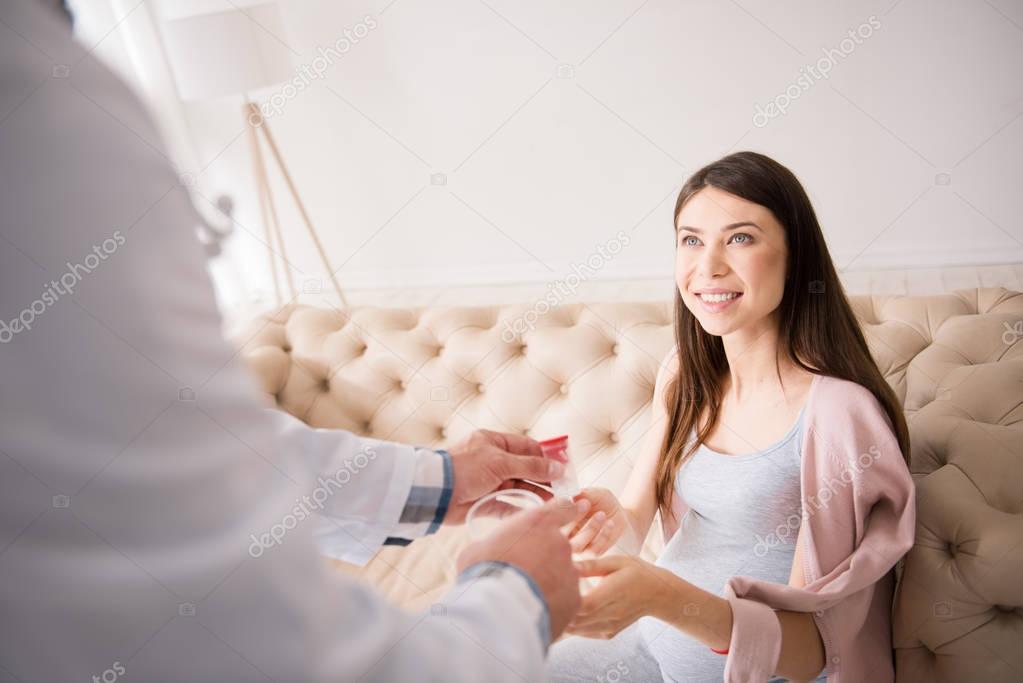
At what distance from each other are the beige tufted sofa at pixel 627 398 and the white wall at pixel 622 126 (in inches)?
15.5

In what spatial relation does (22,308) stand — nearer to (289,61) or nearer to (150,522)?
(150,522)

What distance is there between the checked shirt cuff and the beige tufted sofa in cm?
62

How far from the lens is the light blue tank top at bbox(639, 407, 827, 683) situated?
1095 mm

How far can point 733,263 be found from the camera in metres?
1.11

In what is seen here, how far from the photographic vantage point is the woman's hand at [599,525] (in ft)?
3.59

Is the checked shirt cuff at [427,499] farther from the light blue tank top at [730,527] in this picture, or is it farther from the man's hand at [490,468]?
the light blue tank top at [730,527]

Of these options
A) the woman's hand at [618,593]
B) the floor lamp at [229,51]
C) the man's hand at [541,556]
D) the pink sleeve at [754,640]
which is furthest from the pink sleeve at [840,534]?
the floor lamp at [229,51]

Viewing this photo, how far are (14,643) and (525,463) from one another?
2.17 ft

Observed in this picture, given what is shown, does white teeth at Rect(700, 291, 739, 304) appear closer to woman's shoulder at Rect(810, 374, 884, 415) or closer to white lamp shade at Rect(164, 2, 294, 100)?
woman's shoulder at Rect(810, 374, 884, 415)

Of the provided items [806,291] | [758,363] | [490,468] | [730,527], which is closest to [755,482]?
[730,527]

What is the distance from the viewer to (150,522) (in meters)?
0.44

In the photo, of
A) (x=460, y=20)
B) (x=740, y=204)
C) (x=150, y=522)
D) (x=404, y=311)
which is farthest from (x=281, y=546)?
(x=460, y=20)

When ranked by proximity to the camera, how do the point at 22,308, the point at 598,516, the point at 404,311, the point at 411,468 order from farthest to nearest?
1. the point at 404,311
2. the point at 598,516
3. the point at 411,468
4. the point at 22,308

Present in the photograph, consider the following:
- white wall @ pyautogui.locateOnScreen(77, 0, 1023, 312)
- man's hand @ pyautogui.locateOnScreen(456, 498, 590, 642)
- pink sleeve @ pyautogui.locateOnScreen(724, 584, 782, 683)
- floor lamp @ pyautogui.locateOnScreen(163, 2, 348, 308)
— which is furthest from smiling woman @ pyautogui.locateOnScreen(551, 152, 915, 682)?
floor lamp @ pyautogui.locateOnScreen(163, 2, 348, 308)
